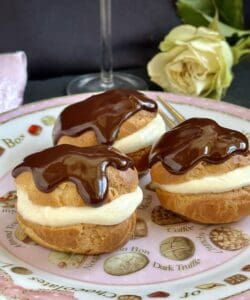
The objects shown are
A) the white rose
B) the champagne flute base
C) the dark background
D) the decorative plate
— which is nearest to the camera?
the decorative plate

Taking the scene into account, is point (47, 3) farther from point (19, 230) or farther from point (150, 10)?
point (19, 230)

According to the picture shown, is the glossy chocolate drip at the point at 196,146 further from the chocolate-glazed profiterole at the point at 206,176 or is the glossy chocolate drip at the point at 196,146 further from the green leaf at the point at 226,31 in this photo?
the green leaf at the point at 226,31

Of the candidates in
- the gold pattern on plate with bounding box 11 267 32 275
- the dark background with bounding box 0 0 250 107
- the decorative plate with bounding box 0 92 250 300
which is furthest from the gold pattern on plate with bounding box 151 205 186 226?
the dark background with bounding box 0 0 250 107

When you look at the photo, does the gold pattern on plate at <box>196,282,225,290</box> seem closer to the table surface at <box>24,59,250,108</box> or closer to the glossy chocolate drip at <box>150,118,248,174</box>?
the glossy chocolate drip at <box>150,118,248,174</box>

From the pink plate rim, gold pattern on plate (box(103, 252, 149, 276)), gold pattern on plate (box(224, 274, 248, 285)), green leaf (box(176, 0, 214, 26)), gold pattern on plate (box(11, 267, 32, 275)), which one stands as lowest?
gold pattern on plate (box(103, 252, 149, 276))

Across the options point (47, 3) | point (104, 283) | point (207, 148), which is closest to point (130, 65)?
point (47, 3)
